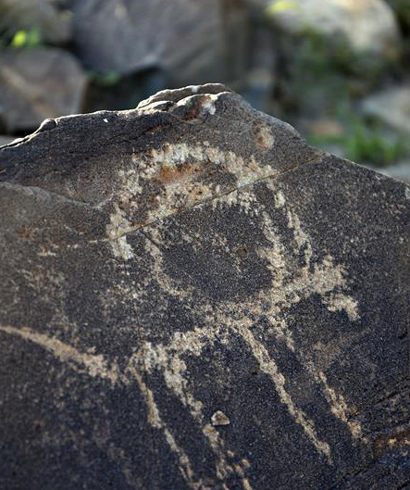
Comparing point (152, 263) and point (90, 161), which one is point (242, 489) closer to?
point (152, 263)

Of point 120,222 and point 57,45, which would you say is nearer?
point 120,222

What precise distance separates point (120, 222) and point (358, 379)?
0.52m

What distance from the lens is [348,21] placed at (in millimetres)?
4621

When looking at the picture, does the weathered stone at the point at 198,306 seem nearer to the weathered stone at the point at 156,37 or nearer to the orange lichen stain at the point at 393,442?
the orange lichen stain at the point at 393,442

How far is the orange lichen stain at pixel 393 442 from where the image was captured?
1578mm

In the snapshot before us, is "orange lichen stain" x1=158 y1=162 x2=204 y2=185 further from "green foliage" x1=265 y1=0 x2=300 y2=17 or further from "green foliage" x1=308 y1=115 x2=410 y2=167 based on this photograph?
"green foliage" x1=265 y1=0 x2=300 y2=17

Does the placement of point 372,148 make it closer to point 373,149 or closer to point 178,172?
point 373,149

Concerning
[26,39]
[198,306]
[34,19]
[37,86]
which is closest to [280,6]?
[34,19]

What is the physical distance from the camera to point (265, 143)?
63.8 inches

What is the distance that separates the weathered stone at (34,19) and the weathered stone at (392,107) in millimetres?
1565

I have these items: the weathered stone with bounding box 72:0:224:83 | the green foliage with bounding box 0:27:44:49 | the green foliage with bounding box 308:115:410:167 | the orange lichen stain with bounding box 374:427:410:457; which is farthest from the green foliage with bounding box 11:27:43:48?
the orange lichen stain with bounding box 374:427:410:457

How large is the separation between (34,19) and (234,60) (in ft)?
3.44

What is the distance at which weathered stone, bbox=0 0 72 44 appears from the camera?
3896mm

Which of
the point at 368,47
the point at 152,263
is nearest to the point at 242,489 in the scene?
the point at 152,263
